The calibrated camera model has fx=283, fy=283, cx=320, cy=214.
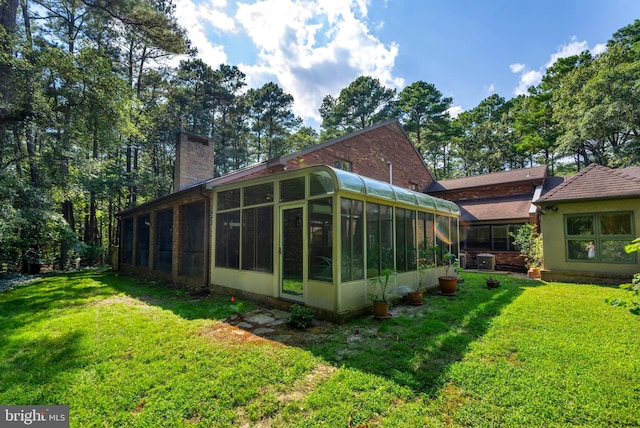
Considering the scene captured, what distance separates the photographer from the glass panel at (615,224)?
8.65 metres

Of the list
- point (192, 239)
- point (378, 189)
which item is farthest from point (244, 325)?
point (192, 239)

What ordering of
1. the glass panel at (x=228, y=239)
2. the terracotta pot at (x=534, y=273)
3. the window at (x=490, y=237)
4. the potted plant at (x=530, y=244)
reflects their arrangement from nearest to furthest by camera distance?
the glass panel at (x=228, y=239) → the terracotta pot at (x=534, y=273) → the potted plant at (x=530, y=244) → the window at (x=490, y=237)

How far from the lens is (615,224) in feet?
28.9

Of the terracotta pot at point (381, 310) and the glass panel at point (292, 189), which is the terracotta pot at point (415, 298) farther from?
the glass panel at point (292, 189)

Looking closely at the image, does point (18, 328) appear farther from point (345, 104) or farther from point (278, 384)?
point (345, 104)

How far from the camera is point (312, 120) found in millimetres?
32688

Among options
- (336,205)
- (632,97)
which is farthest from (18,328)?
(632,97)

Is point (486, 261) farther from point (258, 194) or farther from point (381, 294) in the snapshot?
point (258, 194)

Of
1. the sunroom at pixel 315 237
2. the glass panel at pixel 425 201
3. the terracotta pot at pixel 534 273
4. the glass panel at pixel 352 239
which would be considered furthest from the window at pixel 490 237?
the glass panel at pixel 352 239

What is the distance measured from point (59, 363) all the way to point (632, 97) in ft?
80.6

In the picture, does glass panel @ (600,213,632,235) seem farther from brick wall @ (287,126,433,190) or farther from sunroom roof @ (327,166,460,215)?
brick wall @ (287,126,433,190)

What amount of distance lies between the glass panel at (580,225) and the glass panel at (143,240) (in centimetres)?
1513

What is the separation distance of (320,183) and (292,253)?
1.58m

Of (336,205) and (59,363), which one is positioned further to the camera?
(336,205)
